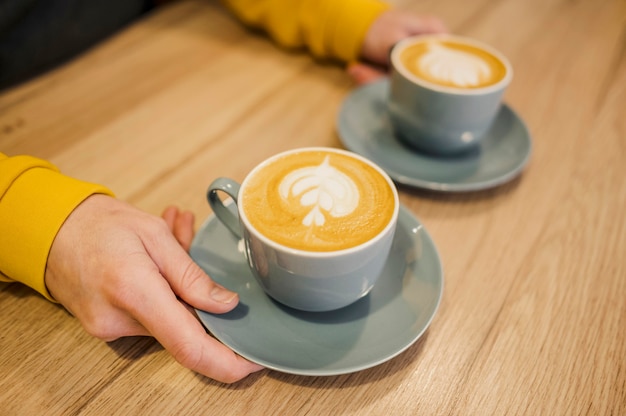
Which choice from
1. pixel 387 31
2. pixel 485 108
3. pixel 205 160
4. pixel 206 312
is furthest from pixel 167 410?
pixel 387 31

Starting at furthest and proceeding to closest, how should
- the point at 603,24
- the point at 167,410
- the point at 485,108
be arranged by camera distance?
the point at 603,24 < the point at 485,108 < the point at 167,410

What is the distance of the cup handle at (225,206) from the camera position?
0.58m

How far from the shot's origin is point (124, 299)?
0.53 meters

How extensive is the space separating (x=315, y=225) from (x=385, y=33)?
0.64m

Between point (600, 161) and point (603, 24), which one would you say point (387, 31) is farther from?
point (603, 24)

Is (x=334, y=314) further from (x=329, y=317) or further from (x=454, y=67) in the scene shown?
(x=454, y=67)

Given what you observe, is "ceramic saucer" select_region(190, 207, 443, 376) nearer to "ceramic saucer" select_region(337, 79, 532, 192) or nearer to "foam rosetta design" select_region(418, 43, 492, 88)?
"ceramic saucer" select_region(337, 79, 532, 192)

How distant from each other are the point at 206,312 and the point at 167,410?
10cm

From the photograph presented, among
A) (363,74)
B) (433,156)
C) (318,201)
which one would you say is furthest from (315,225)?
(363,74)

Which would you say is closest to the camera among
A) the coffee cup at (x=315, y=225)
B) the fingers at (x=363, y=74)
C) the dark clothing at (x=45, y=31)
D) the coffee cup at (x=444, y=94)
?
the coffee cup at (x=315, y=225)

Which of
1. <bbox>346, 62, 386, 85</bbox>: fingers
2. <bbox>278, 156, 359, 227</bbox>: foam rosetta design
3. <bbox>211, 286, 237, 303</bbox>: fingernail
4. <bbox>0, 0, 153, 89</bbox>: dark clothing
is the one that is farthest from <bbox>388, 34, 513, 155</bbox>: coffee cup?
<bbox>0, 0, 153, 89</bbox>: dark clothing

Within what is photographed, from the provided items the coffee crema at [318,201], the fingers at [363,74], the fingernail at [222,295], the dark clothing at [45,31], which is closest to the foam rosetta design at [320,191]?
the coffee crema at [318,201]

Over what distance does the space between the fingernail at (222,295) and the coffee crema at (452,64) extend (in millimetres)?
452

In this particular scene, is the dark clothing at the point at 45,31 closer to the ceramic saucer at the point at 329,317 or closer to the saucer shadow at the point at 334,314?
the ceramic saucer at the point at 329,317
